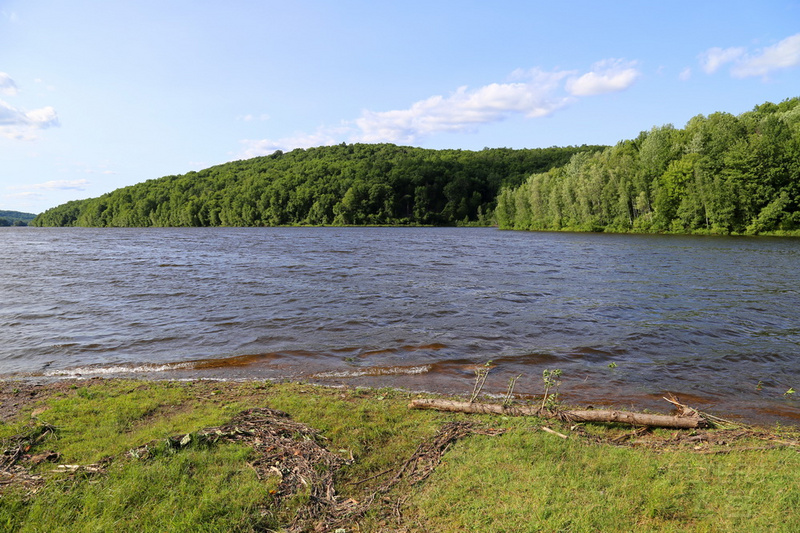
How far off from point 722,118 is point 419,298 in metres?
74.1

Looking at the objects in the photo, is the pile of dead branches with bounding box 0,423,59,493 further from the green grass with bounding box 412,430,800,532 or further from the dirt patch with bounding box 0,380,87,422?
the green grass with bounding box 412,430,800,532

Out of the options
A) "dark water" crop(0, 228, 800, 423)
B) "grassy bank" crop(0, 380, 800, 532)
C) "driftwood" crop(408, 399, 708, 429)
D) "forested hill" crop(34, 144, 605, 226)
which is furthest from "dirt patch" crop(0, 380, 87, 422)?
"forested hill" crop(34, 144, 605, 226)

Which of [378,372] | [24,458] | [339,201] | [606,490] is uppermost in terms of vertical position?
[339,201]

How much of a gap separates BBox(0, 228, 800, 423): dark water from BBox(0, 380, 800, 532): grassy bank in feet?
10.4

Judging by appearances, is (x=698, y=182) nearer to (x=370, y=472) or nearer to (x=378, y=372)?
(x=378, y=372)

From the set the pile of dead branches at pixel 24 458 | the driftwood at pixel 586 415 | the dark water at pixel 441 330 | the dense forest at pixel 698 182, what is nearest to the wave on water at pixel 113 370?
the dark water at pixel 441 330

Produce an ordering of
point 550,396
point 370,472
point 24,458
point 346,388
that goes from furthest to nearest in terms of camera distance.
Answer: point 346,388
point 550,396
point 370,472
point 24,458

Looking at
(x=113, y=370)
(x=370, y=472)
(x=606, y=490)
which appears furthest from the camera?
(x=113, y=370)

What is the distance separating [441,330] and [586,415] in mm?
8653

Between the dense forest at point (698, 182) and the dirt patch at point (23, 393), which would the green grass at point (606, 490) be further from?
the dense forest at point (698, 182)

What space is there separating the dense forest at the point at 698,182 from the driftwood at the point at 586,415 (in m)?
69.4

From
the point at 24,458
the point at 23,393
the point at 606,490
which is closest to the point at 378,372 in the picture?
the point at 606,490

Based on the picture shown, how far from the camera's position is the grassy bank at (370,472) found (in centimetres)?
517

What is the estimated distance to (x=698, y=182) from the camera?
223ft
